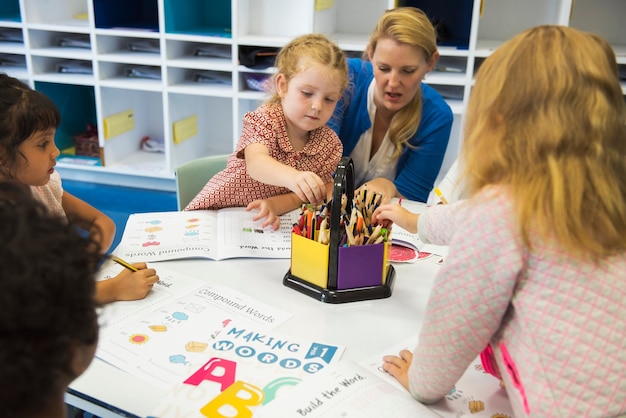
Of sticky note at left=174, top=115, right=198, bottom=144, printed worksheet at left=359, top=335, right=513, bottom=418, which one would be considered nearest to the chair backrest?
printed worksheet at left=359, top=335, right=513, bottom=418

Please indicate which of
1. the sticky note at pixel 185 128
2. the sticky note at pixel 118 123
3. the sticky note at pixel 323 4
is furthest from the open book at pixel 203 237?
the sticky note at pixel 118 123

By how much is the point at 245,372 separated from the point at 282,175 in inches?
20.6

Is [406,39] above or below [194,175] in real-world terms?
above

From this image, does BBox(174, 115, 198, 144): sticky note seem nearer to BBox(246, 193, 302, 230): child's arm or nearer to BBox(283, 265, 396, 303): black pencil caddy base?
BBox(246, 193, 302, 230): child's arm

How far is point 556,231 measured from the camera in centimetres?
65

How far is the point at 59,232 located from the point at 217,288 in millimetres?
521

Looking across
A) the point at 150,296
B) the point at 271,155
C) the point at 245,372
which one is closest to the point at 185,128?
the point at 271,155

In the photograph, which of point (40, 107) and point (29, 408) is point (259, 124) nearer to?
point (40, 107)

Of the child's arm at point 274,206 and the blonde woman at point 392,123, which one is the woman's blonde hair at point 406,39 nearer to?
the blonde woman at point 392,123

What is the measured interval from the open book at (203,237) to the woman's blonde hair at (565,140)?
598 millimetres

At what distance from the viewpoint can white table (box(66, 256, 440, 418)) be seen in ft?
2.47

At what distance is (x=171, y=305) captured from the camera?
963 mm

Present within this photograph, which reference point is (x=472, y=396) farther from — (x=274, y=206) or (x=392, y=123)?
(x=392, y=123)

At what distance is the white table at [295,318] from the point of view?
753 millimetres
